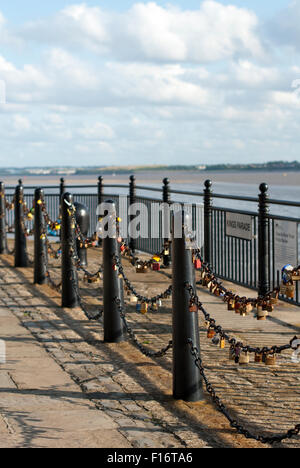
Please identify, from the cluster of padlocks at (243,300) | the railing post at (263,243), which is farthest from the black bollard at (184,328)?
the railing post at (263,243)

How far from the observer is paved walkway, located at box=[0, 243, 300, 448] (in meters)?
5.35

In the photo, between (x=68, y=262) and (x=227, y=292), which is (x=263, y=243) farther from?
(x=227, y=292)

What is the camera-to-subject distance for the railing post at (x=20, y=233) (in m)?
14.9

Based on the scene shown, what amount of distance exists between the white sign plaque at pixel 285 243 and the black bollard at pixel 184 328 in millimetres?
3299

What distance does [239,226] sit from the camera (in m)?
11.1

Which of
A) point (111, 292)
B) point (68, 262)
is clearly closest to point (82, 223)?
point (68, 262)

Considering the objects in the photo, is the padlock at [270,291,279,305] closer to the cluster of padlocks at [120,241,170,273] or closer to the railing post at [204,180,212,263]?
the cluster of padlocks at [120,241,170,273]

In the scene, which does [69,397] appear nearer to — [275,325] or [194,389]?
[194,389]

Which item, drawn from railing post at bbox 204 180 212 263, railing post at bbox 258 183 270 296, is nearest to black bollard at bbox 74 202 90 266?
railing post at bbox 204 180 212 263

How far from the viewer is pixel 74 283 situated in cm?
1038

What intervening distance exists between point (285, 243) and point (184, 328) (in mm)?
3769

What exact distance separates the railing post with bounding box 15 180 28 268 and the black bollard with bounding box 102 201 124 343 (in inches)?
267

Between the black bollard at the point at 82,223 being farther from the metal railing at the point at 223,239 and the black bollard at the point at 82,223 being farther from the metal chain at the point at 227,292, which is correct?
the metal chain at the point at 227,292
